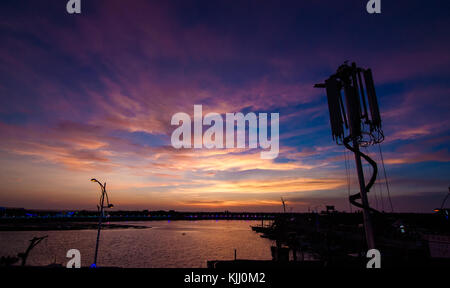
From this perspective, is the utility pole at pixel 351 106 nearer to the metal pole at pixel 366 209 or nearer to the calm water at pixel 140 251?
the metal pole at pixel 366 209

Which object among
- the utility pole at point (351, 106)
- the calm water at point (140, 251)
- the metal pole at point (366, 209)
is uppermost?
the utility pole at point (351, 106)

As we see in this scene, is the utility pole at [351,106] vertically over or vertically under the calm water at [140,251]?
over

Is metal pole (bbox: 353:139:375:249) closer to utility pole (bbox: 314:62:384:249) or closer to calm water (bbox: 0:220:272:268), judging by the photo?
utility pole (bbox: 314:62:384:249)

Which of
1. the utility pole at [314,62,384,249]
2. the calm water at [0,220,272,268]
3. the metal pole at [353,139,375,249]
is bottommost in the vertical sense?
the calm water at [0,220,272,268]

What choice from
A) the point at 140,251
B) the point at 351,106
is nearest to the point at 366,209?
the point at 351,106

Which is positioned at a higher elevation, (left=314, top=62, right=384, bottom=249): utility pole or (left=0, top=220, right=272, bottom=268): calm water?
(left=314, top=62, right=384, bottom=249): utility pole

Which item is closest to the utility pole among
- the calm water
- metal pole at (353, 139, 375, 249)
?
metal pole at (353, 139, 375, 249)

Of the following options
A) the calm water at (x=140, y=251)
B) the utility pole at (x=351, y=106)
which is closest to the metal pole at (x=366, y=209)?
the utility pole at (x=351, y=106)

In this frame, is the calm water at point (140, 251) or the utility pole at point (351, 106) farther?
the calm water at point (140, 251)

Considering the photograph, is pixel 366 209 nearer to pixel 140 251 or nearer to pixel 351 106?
pixel 351 106

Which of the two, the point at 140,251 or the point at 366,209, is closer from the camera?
the point at 366,209

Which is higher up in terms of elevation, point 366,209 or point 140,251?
point 366,209
